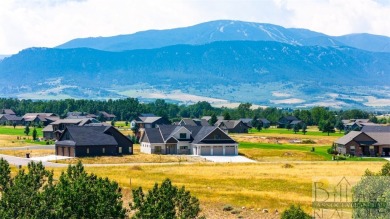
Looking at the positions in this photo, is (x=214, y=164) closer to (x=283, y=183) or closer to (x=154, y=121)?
(x=283, y=183)

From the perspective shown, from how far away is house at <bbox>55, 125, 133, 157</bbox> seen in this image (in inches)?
3123

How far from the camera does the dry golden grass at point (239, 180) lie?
41812mm

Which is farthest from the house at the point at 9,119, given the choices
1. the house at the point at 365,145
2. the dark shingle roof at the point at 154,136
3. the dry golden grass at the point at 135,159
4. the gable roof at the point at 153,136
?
the house at the point at 365,145

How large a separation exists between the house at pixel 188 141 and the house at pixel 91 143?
17.0 ft

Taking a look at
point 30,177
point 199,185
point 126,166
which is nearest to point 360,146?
point 126,166

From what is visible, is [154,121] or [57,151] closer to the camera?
[57,151]

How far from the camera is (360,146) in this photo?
93.1 metres

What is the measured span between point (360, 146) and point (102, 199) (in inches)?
2710

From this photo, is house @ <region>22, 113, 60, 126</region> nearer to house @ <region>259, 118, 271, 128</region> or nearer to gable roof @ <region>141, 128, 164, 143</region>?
house @ <region>259, 118, 271, 128</region>

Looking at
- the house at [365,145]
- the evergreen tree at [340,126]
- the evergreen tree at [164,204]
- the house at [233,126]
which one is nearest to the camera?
the evergreen tree at [164,204]

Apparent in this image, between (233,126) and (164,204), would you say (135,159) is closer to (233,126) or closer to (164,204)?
(164,204)

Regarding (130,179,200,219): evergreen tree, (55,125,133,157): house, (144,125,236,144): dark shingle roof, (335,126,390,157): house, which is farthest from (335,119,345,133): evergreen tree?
(130,179,200,219): evergreen tree

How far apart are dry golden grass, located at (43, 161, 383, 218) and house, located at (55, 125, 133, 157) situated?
47.9 ft

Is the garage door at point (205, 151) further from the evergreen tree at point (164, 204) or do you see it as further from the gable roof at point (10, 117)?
the gable roof at point (10, 117)
